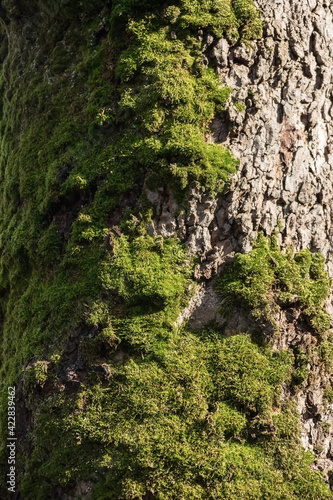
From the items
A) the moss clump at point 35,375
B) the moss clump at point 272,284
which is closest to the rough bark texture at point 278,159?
the moss clump at point 272,284

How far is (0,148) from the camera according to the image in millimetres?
5438

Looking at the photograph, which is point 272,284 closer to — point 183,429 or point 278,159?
point 278,159

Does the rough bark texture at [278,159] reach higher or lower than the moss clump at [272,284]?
higher

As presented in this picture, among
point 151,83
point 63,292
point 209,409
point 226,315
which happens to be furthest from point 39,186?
point 209,409

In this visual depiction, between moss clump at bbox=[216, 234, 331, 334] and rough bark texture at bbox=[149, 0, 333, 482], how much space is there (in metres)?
0.11

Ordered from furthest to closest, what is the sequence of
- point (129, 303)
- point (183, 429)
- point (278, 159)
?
point (278, 159) < point (129, 303) < point (183, 429)

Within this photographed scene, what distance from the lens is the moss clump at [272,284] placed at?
3.62 m

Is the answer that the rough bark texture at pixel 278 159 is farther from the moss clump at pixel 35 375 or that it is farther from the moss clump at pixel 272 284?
the moss clump at pixel 35 375

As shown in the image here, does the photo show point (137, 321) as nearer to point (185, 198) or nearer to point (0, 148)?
point (185, 198)

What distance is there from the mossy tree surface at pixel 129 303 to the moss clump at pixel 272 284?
29cm

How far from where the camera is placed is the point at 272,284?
12.1 ft

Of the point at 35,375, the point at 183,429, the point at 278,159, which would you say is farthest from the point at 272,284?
the point at 35,375

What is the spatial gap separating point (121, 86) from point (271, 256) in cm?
203

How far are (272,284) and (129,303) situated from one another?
1188 mm
